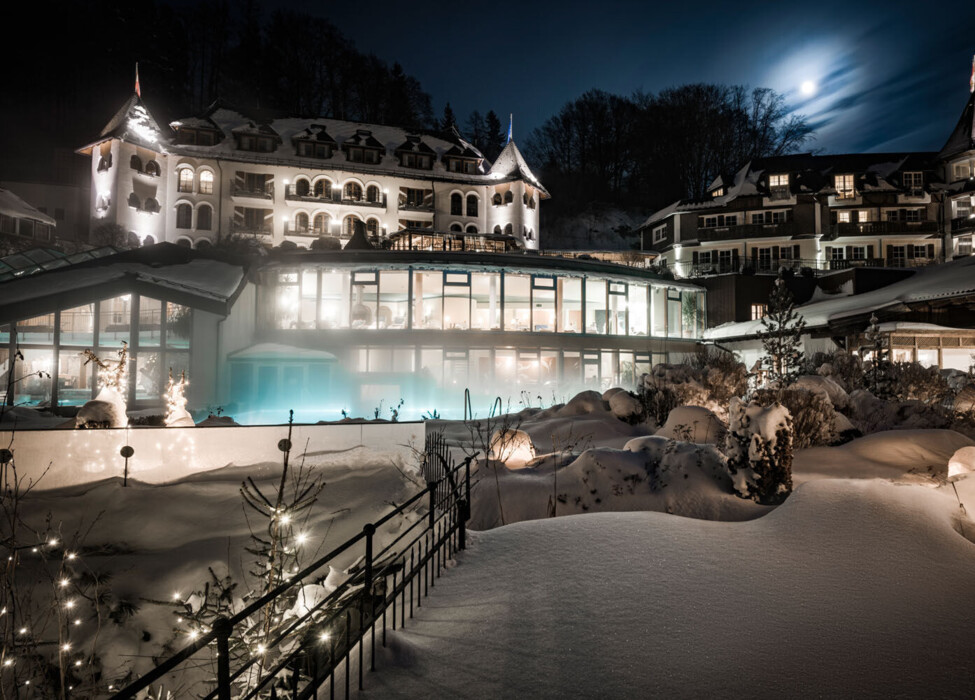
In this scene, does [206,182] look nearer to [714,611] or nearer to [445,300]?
[445,300]

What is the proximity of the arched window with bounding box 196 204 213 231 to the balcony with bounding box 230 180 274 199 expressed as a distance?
2.20 m

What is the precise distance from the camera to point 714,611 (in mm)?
4480

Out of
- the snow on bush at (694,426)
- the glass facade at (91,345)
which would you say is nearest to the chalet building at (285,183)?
the glass facade at (91,345)

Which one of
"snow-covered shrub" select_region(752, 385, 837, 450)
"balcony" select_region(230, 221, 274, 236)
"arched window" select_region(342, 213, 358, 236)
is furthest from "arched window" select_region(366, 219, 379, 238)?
"snow-covered shrub" select_region(752, 385, 837, 450)

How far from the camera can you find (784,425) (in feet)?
27.5

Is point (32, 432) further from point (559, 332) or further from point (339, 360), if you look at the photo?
point (559, 332)

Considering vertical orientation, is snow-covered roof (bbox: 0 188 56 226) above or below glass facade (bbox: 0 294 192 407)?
above

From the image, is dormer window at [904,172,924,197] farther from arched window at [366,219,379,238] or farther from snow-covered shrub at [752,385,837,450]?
snow-covered shrub at [752,385,837,450]

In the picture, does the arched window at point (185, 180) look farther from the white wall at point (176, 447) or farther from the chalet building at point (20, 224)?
the white wall at point (176, 447)

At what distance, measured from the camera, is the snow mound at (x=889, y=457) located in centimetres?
926

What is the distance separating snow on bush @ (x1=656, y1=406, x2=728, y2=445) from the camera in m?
11.6

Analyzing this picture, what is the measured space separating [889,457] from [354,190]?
40.5 meters

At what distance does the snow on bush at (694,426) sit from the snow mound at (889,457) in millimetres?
1654

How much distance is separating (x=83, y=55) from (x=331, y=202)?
4108cm
